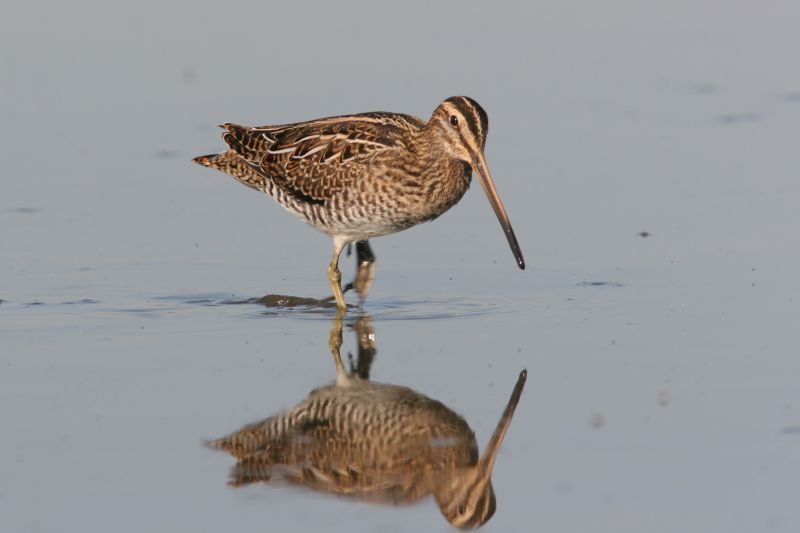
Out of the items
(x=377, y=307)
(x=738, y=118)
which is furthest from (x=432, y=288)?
(x=738, y=118)

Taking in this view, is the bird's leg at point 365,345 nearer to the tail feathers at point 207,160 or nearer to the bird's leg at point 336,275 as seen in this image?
the bird's leg at point 336,275

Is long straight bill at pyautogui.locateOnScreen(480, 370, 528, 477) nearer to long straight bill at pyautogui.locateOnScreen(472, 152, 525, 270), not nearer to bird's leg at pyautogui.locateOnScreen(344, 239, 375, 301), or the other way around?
long straight bill at pyautogui.locateOnScreen(472, 152, 525, 270)

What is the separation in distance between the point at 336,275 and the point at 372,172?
0.75m

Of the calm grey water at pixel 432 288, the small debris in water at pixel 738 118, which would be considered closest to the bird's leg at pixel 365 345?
the calm grey water at pixel 432 288

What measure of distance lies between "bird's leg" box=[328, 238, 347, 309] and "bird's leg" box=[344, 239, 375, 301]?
20 centimetres

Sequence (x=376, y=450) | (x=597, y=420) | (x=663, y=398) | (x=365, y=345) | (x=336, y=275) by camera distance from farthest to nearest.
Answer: (x=336, y=275), (x=365, y=345), (x=663, y=398), (x=597, y=420), (x=376, y=450)

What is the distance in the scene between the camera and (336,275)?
1078 cm

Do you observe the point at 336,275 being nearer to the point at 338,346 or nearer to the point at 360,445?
the point at 338,346

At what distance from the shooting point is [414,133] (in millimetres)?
10891

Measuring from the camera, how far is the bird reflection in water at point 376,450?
7.05 meters

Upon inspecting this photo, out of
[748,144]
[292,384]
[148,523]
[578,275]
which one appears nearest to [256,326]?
[292,384]

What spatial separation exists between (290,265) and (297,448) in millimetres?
3989

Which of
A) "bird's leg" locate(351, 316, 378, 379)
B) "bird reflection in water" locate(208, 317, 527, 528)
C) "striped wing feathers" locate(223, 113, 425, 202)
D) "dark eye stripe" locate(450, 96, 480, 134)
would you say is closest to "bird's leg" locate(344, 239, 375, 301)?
"striped wing feathers" locate(223, 113, 425, 202)

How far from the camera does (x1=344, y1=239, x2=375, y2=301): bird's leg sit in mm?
10974
